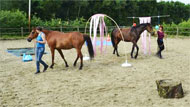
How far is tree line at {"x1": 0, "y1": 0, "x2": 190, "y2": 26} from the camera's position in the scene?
2798 centimetres

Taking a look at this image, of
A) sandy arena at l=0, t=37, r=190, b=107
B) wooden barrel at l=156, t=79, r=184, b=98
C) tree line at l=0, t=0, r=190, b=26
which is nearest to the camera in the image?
sandy arena at l=0, t=37, r=190, b=107

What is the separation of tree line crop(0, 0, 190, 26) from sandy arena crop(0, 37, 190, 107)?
1880cm

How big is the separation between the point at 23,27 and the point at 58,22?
147 inches

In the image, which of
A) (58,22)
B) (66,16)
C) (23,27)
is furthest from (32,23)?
(66,16)

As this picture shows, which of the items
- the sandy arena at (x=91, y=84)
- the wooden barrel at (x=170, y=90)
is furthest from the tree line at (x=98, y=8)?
the wooden barrel at (x=170, y=90)

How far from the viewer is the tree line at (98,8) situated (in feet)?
91.8

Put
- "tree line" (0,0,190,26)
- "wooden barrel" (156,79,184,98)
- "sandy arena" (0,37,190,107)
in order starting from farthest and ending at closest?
"tree line" (0,0,190,26) < "wooden barrel" (156,79,184,98) < "sandy arena" (0,37,190,107)

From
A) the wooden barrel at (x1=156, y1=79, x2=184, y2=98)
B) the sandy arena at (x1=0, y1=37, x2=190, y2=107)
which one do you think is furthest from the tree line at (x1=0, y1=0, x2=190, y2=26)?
the wooden barrel at (x1=156, y1=79, x2=184, y2=98)

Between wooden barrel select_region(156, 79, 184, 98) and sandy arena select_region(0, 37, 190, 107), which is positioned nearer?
sandy arena select_region(0, 37, 190, 107)

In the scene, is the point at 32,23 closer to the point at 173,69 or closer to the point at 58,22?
the point at 58,22

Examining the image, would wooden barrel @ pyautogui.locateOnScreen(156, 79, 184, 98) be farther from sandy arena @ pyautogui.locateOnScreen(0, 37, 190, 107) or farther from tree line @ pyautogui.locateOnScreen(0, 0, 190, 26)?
tree line @ pyautogui.locateOnScreen(0, 0, 190, 26)

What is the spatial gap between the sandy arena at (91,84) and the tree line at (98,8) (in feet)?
61.7

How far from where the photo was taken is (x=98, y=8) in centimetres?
3338

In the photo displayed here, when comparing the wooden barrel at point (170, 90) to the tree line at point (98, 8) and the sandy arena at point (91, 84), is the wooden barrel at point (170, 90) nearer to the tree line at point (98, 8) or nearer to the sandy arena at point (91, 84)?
the sandy arena at point (91, 84)
